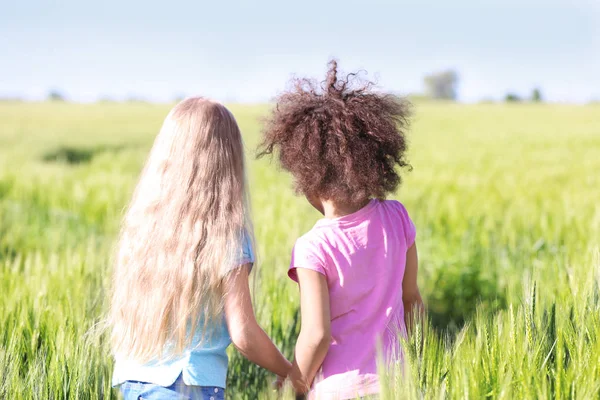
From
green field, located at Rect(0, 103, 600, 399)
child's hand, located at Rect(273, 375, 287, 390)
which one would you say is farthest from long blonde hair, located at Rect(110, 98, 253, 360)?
child's hand, located at Rect(273, 375, 287, 390)

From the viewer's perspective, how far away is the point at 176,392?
1526 millimetres

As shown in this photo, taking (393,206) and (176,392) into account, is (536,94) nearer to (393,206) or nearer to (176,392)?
(393,206)

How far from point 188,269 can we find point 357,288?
417 millimetres

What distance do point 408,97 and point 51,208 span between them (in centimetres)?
424

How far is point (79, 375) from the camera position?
1565 mm

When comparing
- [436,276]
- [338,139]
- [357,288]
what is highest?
[338,139]

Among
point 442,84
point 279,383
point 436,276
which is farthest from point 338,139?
point 442,84

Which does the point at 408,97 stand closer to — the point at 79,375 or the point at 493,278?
the point at 79,375

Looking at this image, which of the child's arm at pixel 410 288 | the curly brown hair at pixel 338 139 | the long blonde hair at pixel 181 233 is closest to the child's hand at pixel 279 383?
the long blonde hair at pixel 181 233

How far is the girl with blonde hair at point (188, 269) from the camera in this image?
5.12 feet

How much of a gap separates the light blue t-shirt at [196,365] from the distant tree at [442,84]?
99.1 metres

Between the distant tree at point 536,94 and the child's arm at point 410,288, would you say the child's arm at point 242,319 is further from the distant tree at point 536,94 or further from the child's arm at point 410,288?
the distant tree at point 536,94

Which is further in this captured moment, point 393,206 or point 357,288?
point 393,206

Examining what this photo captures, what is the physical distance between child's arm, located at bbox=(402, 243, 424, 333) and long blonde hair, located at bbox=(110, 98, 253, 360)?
44 cm
